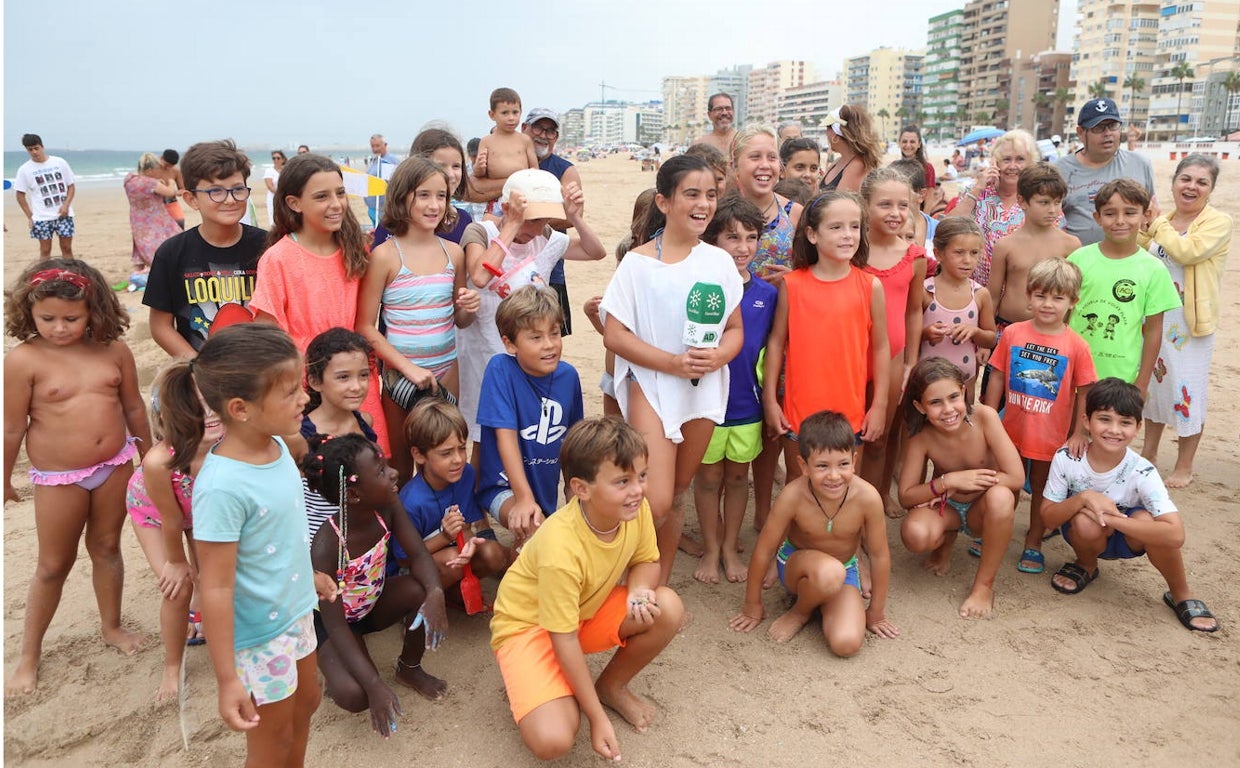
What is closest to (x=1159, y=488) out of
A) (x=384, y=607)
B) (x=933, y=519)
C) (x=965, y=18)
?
(x=933, y=519)

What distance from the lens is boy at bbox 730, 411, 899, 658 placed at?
3305 mm

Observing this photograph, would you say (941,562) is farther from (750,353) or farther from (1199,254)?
(1199,254)

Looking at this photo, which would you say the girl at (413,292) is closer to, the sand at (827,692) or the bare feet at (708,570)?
the sand at (827,692)

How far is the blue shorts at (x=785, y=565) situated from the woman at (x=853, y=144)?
2582 millimetres

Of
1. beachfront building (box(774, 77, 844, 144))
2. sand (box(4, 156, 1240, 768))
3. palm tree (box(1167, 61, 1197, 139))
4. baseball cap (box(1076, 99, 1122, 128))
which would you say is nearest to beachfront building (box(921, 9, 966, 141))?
beachfront building (box(774, 77, 844, 144))

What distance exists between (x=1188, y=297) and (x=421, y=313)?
4.46 m

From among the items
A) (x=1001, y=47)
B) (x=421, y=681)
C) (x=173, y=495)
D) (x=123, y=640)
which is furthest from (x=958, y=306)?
(x=1001, y=47)

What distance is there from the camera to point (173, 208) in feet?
36.6

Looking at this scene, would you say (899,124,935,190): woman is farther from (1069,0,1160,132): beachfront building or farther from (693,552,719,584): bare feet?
(1069,0,1160,132): beachfront building

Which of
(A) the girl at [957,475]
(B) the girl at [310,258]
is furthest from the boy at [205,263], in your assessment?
(A) the girl at [957,475]

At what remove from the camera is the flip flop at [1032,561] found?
13.1ft

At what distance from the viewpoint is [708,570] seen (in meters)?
3.97

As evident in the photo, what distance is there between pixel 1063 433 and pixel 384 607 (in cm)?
335

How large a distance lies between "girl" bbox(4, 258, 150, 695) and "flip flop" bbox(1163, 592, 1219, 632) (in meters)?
4.54
